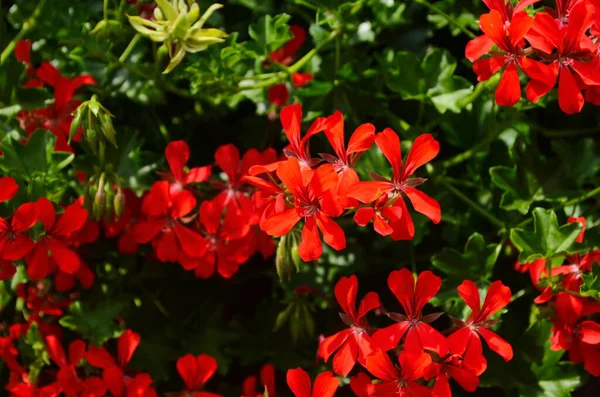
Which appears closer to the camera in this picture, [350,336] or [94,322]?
[350,336]

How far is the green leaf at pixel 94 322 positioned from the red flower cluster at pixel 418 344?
17.9 inches

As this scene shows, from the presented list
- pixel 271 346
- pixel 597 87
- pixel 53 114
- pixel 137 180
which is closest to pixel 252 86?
pixel 137 180

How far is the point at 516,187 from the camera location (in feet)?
5.45

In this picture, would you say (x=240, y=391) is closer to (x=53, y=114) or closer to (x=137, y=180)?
(x=137, y=180)

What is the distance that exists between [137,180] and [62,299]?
0.32 m

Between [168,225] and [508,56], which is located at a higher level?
[508,56]

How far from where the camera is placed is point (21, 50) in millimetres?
1783

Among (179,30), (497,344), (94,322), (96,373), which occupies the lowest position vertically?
(96,373)

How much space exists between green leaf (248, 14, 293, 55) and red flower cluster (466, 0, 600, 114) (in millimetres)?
416

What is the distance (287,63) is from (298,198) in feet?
2.19

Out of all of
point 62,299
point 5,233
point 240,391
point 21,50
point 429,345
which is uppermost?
point 21,50

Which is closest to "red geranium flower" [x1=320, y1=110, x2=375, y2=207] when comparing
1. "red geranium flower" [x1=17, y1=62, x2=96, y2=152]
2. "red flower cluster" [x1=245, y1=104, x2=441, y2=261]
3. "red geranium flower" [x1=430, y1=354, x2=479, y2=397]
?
"red flower cluster" [x1=245, y1=104, x2=441, y2=261]

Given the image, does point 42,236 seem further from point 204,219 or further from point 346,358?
point 346,358

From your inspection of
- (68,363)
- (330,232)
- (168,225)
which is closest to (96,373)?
(68,363)
